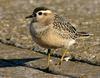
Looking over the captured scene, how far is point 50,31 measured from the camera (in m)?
7.39

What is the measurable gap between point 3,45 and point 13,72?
1.48 m

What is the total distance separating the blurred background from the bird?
14.0 inches

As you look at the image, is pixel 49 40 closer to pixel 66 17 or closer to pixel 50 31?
pixel 50 31

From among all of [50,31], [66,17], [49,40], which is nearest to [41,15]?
[50,31]

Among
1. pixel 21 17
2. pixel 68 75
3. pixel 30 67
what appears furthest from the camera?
pixel 21 17

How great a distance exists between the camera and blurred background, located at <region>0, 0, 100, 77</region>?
8039 mm

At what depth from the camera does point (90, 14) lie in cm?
1002

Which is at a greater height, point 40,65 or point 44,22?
point 44,22

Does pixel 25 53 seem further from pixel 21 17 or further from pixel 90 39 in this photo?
pixel 21 17

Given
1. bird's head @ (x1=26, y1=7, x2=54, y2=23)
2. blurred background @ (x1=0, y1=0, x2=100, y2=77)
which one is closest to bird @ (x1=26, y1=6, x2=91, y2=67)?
bird's head @ (x1=26, y1=7, x2=54, y2=23)

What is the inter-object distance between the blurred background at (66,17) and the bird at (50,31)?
35 cm

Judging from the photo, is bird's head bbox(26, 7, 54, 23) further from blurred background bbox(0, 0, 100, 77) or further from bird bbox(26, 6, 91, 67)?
blurred background bbox(0, 0, 100, 77)

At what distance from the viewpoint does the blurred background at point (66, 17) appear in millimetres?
8039

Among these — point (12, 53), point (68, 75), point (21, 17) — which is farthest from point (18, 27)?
point (68, 75)
